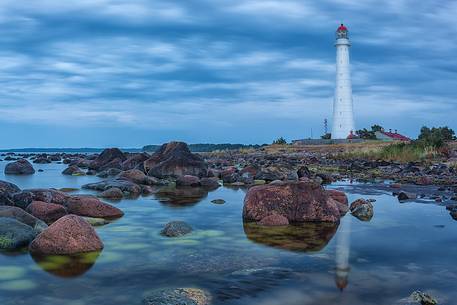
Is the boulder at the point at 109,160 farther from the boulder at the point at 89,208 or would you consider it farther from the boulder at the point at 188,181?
the boulder at the point at 89,208

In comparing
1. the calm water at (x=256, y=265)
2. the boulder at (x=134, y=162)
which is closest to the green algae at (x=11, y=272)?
the calm water at (x=256, y=265)

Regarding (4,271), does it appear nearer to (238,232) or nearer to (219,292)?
(219,292)

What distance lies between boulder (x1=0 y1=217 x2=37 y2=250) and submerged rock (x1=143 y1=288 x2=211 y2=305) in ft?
11.6

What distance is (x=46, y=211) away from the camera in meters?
10.9

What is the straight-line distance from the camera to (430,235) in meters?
9.42

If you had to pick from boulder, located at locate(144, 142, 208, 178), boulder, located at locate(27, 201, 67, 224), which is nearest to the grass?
boulder, located at locate(144, 142, 208, 178)

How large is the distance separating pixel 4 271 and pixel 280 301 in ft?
12.8

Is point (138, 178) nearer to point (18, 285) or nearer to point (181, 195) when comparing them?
point (181, 195)

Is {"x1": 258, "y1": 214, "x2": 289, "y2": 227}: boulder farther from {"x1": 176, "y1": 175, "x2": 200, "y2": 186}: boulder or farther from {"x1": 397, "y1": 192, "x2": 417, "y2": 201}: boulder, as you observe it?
{"x1": 176, "y1": 175, "x2": 200, "y2": 186}: boulder

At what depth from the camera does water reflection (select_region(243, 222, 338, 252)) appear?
848 cm

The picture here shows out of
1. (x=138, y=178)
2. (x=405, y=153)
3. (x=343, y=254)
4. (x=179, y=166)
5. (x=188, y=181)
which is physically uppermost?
(x=405, y=153)

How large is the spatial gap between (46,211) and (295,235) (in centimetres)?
557

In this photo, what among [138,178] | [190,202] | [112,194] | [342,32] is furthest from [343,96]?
[190,202]

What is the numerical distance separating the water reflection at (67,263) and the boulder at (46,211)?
3377 mm
